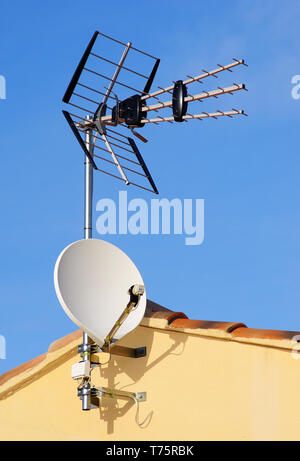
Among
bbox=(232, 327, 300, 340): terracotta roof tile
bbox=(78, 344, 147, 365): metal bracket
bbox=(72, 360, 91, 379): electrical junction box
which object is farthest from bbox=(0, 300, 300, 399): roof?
bbox=(72, 360, 91, 379): electrical junction box

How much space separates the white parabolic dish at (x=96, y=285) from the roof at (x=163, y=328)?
0.28 m

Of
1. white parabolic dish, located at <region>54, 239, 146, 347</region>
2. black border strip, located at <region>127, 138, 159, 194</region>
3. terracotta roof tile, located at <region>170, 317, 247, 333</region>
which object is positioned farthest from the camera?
black border strip, located at <region>127, 138, 159, 194</region>

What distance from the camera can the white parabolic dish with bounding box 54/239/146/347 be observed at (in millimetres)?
8234

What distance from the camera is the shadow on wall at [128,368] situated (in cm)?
834

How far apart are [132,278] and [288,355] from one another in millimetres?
2060

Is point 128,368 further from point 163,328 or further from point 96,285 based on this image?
point 96,285

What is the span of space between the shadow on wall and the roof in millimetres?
121

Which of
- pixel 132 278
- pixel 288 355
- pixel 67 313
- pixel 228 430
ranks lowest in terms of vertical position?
pixel 228 430

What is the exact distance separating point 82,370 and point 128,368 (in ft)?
1.66

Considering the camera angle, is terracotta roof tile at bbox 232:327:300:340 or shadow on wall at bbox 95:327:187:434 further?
shadow on wall at bbox 95:327:187:434

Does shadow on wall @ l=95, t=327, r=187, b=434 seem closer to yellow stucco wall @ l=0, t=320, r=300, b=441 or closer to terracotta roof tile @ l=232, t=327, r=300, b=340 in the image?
yellow stucco wall @ l=0, t=320, r=300, b=441

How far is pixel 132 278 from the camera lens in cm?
879
